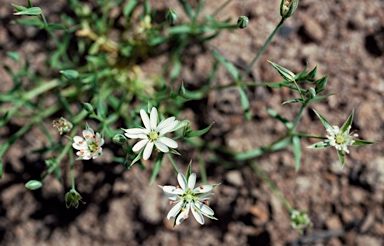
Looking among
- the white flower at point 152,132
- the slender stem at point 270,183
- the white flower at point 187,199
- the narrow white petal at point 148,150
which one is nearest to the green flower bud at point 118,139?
the white flower at point 152,132

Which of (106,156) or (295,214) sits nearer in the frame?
(295,214)

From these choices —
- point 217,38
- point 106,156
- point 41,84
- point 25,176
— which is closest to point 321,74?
point 217,38

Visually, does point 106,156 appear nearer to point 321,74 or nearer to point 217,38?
point 217,38

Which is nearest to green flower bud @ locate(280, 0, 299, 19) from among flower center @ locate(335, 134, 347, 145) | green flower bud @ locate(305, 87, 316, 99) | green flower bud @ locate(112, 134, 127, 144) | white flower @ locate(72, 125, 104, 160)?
green flower bud @ locate(305, 87, 316, 99)

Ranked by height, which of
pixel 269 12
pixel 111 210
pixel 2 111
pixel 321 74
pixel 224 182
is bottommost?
pixel 111 210

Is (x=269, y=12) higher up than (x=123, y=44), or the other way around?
(x=269, y=12)

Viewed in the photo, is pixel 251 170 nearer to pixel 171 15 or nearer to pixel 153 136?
pixel 153 136
